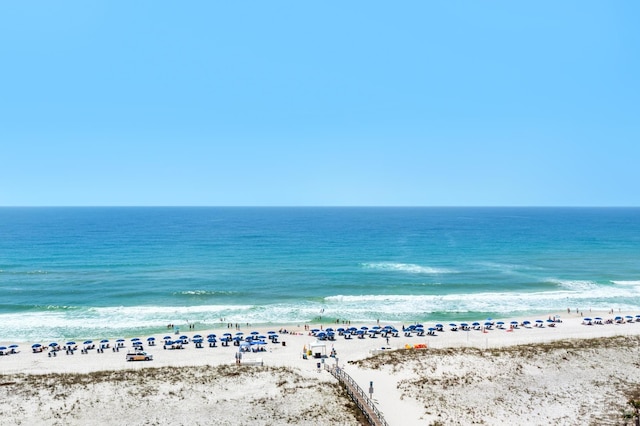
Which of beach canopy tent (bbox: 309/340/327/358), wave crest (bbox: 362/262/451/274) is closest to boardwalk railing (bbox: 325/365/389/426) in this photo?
beach canopy tent (bbox: 309/340/327/358)

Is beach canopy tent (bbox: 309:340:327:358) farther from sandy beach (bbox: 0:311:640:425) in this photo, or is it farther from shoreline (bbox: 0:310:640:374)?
shoreline (bbox: 0:310:640:374)

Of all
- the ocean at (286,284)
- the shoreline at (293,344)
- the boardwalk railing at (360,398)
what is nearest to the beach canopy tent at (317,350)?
the shoreline at (293,344)

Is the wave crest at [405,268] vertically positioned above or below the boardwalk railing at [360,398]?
above

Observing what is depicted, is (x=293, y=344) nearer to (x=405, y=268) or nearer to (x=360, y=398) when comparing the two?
(x=360, y=398)

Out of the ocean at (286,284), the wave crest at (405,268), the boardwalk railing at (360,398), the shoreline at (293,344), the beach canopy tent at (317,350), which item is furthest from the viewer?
the wave crest at (405,268)

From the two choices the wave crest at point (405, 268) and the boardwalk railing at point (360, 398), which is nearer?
the boardwalk railing at point (360, 398)

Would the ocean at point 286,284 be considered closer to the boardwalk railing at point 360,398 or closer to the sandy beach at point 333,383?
the sandy beach at point 333,383

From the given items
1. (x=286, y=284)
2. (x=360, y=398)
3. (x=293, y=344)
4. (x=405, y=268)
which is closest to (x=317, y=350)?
(x=293, y=344)
